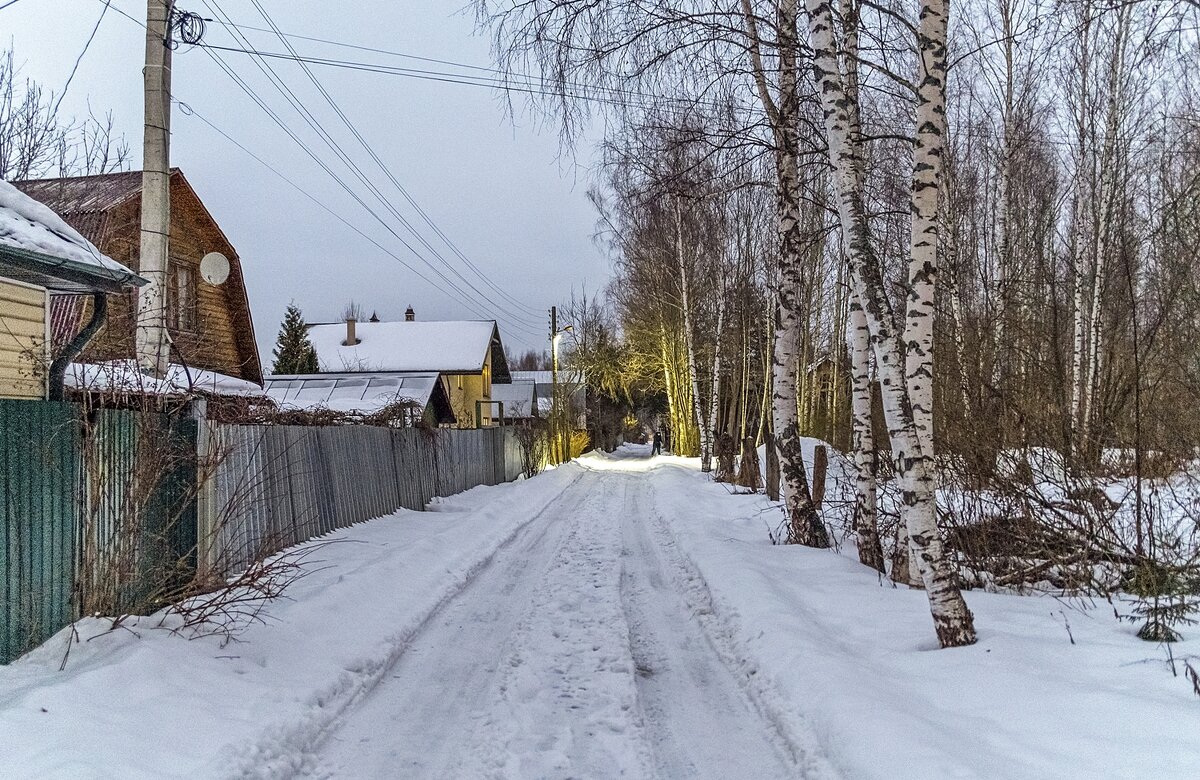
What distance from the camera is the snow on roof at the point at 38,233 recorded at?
5258 mm

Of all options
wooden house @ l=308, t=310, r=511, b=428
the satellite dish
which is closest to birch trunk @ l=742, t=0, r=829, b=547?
the satellite dish

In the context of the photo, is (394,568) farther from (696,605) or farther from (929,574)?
(929,574)

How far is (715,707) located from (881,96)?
11.0 metres

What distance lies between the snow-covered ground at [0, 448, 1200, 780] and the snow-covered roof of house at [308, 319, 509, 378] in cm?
3117

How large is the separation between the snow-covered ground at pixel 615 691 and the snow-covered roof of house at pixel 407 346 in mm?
31174

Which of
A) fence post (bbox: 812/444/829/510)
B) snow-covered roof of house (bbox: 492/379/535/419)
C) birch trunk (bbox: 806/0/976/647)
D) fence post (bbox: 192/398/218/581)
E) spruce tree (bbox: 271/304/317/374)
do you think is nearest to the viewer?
birch trunk (bbox: 806/0/976/647)

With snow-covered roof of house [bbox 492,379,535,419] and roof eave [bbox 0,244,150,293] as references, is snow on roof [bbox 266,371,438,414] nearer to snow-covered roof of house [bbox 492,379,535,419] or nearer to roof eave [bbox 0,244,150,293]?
roof eave [bbox 0,244,150,293]

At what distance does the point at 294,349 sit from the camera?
3541 cm

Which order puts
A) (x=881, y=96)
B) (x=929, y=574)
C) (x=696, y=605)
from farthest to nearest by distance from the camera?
(x=881, y=96) < (x=696, y=605) < (x=929, y=574)

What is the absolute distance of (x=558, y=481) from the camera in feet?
74.7

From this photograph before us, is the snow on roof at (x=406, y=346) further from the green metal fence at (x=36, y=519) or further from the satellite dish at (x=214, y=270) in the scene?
the green metal fence at (x=36, y=519)

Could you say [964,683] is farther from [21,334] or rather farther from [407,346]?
[407,346]

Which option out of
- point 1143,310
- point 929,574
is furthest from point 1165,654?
point 1143,310

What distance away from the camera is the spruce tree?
34.5 metres
